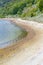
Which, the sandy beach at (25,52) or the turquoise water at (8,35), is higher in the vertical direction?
the turquoise water at (8,35)

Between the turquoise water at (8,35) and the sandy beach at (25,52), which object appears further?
the turquoise water at (8,35)

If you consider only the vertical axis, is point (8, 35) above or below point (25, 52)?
above

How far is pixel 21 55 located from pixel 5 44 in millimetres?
2034

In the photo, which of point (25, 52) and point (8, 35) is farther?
point (8, 35)

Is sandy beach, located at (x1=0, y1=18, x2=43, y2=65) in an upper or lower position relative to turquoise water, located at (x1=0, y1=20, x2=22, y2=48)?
lower

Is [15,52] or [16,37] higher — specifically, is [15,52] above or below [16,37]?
below

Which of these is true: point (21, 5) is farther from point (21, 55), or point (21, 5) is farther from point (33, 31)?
point (21, 55)

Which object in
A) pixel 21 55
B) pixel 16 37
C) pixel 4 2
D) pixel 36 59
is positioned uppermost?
pixel 4 2

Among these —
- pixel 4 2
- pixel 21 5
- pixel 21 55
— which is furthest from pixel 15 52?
pixel 4 2

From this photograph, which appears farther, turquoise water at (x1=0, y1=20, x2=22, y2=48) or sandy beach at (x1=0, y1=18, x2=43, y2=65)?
turquoise water at (x1=0, y1=20, x2=22, y2=48)

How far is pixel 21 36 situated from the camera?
13.9 metres

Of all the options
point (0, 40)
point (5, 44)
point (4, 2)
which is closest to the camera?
point (5, 44)

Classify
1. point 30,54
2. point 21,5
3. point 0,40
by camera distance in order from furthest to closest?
point 21,5 → point 0,40 → point 30,54

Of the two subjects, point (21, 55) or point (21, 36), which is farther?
point (21, 36)
